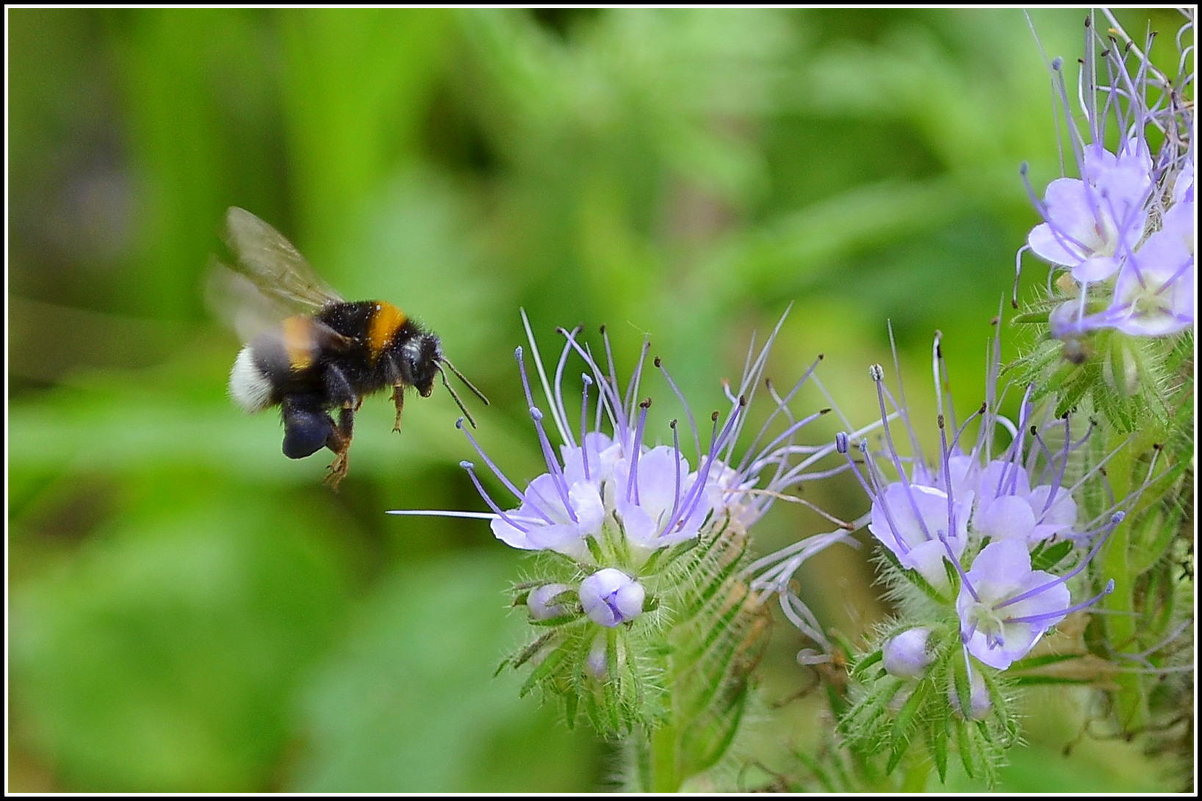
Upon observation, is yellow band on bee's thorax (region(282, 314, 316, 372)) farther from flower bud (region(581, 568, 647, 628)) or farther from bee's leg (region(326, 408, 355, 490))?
→ flower bud (region(581, 568, 647, 628))

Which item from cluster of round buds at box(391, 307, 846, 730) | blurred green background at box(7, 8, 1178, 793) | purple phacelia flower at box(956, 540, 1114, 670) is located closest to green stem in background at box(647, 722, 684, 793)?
cluster of round buds at box(391, 307, 846, 730)

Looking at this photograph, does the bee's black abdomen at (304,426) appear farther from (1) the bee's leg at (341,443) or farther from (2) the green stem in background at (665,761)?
(2) the green stem in background at (665,761)

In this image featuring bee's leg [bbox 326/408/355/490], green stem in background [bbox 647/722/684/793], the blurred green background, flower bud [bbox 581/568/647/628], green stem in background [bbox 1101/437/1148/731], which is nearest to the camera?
flower bud [bbox 581/568/647/628]

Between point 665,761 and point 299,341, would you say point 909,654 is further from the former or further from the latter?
point 299,341

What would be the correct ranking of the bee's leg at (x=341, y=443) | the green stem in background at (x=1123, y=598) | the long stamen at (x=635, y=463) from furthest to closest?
the bee's leg at (x=341, y=443) → the green stem in background at (x=1123, y=598) → the long stamen at (x=635, y=463)

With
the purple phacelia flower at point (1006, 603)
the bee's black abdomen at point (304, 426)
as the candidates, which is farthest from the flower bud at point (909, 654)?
the bee's black abdomen at point (304, 426)

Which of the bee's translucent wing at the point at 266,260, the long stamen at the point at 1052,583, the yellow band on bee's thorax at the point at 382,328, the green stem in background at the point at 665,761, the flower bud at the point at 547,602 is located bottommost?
the green stem in background at the point at 665,761

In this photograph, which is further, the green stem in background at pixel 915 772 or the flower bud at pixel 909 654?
the green stem in background at pixel 915 772
